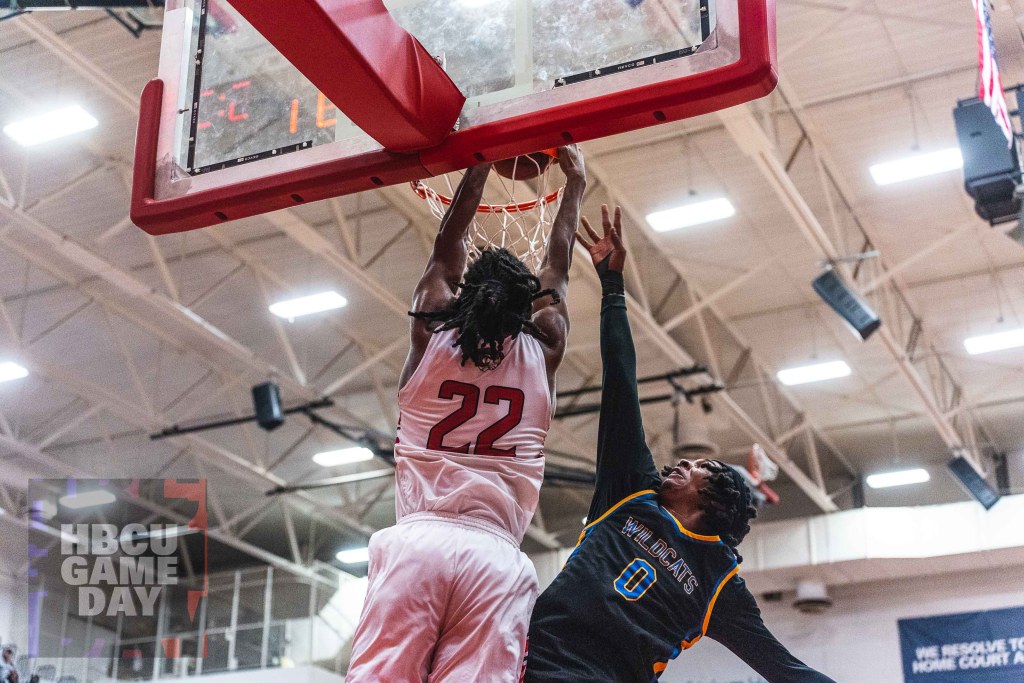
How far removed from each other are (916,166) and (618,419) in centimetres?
1060

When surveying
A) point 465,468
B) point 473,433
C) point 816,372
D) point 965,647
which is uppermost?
point 816,372

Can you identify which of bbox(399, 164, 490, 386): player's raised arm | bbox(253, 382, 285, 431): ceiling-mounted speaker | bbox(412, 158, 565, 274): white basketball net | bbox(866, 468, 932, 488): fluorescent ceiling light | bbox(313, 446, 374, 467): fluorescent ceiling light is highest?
bbox(313, 446, 374, 467): fluorescent ceiling light

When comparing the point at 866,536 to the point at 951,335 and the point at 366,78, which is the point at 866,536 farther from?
the point at 366,78

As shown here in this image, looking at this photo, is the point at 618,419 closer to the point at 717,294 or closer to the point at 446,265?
the point at 446,265

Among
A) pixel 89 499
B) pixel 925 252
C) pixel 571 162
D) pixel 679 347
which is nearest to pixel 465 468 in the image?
pixel 571 162

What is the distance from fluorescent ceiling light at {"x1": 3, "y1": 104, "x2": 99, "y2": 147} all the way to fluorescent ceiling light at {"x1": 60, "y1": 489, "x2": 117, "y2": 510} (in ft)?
33.5

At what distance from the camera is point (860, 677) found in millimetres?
18844

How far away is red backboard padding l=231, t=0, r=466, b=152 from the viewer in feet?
12.2

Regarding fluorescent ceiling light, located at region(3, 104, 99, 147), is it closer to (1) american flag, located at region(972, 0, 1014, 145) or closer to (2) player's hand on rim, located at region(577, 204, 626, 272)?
(1) american flag, located at region(972, 0, 1014, 145)

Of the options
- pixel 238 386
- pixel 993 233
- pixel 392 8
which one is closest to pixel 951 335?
pixel 993 233

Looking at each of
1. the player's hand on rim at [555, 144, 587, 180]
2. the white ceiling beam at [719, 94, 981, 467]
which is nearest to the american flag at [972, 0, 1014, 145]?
the white ceiling beam at [719, 94, 981, 467]

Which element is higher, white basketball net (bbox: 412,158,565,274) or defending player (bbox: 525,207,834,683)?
white basketball net (bbox: 412,158,565,274)

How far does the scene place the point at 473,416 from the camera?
380cm

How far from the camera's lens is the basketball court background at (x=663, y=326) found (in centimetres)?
1278
